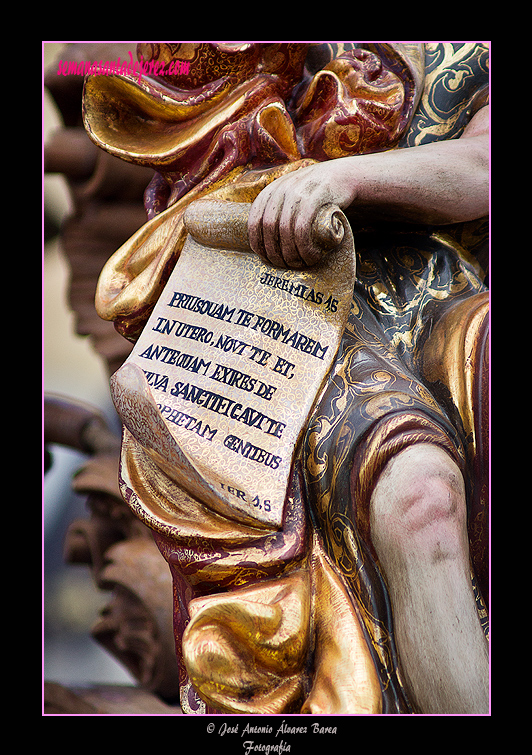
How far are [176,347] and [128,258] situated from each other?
23 cm

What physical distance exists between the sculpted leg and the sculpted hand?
26cm

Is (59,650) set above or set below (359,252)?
below

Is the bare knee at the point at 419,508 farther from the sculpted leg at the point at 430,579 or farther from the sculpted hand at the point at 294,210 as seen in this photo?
the sculpted hand at the point at 294,210

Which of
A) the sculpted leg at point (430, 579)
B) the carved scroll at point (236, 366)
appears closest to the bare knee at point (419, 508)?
the sculpted leg at point (430, 579)

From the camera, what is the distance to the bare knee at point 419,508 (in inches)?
32.0

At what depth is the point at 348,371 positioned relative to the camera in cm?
94

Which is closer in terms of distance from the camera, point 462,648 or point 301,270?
point 462,648

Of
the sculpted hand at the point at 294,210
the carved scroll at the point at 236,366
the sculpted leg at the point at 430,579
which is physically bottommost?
the sculpted leg at the point at 430,579

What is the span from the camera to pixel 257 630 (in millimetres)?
828

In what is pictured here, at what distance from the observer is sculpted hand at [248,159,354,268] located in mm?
890

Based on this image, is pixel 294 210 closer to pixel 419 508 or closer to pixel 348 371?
pixel 348 371

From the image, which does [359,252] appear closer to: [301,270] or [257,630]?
[301,270]
